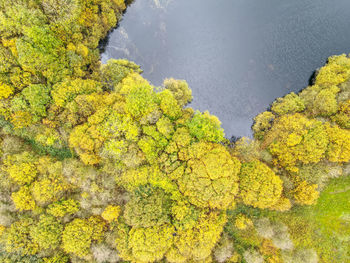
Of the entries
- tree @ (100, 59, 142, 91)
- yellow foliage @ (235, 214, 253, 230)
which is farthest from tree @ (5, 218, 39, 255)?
yellow foliage @ (235, 214, 253, 230)

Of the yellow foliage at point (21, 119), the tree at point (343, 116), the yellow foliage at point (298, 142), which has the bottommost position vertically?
the yellow foliage at point (21, 119)

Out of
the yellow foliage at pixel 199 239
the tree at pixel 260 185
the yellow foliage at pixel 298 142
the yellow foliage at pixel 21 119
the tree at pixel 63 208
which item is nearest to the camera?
the tree at pixel 260 185

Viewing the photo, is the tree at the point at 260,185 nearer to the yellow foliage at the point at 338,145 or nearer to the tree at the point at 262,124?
the tree at the point at 262,124

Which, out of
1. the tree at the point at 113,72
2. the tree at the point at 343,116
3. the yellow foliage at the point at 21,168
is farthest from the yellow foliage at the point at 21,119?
the tree at the point at 343,116

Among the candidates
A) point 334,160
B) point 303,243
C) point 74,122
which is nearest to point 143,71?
point 74,122

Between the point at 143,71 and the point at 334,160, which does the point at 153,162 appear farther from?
the point at 334,160

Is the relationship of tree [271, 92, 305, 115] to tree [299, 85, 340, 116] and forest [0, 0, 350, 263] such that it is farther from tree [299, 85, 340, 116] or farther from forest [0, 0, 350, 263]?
tree [299, 85, 340, 116]

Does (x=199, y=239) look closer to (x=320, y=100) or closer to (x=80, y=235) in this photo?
(x=80, y=235)
